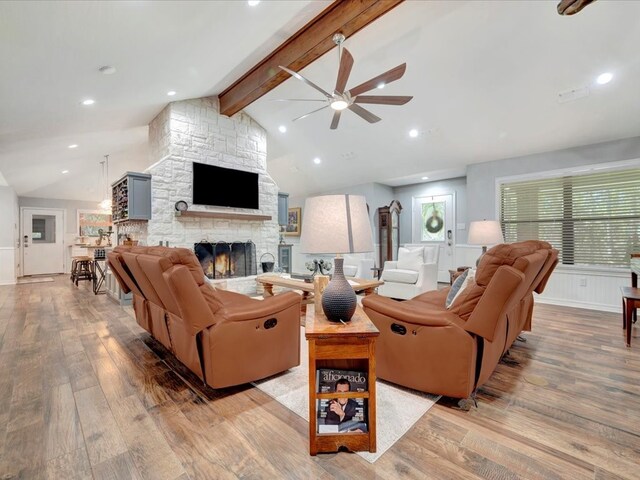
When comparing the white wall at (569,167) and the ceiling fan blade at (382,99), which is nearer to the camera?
the ceiling fan blade at (382,99)

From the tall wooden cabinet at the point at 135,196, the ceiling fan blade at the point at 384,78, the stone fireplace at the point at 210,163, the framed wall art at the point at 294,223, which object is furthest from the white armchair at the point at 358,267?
the framed wall art at the point at 294,223

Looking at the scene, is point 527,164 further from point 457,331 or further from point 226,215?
point 226,215

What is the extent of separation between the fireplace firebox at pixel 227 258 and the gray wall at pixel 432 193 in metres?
3.99

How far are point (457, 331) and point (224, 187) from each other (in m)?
4.67

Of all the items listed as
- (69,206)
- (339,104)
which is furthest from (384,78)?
(69,206)

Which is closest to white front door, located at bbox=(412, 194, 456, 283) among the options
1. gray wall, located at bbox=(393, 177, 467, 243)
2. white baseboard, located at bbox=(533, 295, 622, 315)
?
gray wall, located at bbox=(393, 177, 467, 243)

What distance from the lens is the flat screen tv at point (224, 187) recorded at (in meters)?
5.13

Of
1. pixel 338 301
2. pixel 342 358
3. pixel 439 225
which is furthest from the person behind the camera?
pixel 439 225

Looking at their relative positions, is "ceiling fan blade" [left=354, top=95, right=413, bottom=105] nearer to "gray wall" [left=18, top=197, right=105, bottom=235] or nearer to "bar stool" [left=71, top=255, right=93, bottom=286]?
"bar stool" [left=71, top=255, right=93, bottom=286]

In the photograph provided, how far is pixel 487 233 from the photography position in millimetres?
3840

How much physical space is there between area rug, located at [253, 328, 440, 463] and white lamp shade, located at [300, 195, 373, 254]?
973 mm

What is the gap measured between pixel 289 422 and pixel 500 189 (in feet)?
17.5

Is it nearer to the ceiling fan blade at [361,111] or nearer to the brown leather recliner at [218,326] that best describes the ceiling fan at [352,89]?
the ceiling fan blade at [361,111]

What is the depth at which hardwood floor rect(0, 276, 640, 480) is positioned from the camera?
1.36 metres
